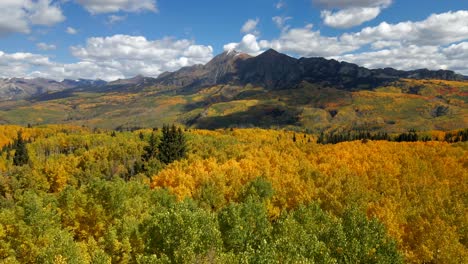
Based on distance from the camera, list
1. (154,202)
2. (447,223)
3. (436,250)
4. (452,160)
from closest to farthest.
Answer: (436,250), (447,223), (154,202), (452,160)

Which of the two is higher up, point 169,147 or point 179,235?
point 179,235

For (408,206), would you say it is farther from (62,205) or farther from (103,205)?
(62,205)

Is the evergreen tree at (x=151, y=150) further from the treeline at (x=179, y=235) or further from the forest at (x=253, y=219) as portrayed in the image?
the treeline at (x=179, y=235)

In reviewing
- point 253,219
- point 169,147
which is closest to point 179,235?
point 253,219

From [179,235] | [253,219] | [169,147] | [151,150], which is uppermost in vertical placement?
[179,235]

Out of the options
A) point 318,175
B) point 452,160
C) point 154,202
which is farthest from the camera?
point 452,160

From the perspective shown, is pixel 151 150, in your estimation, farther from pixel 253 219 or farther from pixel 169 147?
pixel 253 219

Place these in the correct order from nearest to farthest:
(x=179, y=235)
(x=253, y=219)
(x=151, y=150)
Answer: (x=179, y=235), (x=253, y=219), (x=151, y=150)

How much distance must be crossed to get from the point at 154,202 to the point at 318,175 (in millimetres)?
55122

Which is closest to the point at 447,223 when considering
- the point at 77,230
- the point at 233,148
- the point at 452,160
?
the point at 77,230

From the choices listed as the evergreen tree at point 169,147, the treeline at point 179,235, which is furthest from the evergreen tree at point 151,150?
the treeline at point 179,235

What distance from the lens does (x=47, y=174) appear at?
15712cm

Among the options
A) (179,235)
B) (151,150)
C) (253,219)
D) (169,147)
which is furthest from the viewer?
(151,150)

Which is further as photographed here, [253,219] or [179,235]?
[253,219]
